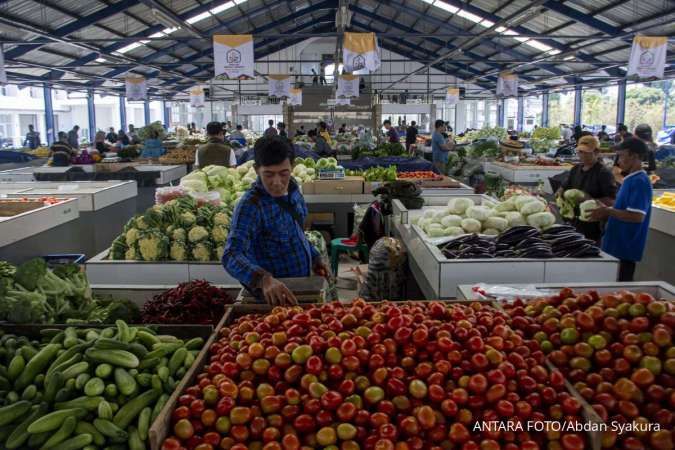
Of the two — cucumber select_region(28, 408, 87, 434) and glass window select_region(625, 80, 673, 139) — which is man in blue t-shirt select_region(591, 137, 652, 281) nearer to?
cucumber select_region(28, 408, 87, 434)

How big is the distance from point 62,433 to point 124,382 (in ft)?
0.80

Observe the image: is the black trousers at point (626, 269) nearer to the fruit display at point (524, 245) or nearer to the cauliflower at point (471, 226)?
the fruit display at point (524, 245)

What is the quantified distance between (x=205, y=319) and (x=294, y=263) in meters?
0.57

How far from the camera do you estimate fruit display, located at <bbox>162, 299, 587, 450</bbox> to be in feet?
5.77

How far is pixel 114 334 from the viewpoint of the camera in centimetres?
235

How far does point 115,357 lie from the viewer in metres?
2.08

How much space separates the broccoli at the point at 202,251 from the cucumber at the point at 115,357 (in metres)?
1.98

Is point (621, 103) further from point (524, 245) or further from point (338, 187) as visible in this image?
point (524, 245)

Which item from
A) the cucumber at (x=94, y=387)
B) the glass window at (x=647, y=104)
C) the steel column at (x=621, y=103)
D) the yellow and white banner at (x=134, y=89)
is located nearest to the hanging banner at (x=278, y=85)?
the yellow and white banner at (x=134, y=89)

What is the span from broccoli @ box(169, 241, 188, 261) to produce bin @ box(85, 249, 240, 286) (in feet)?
0.22

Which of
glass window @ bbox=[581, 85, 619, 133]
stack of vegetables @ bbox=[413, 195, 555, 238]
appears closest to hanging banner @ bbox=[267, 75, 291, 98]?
stack of vegetables @ bbox=[413, 195, 555, 238]

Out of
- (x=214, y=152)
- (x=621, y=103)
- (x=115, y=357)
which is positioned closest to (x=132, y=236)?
(x=115, y=357)

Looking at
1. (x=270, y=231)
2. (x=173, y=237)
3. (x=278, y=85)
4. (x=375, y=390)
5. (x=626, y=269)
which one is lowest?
(x=626, y=269)

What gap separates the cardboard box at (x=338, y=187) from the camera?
319 inches
